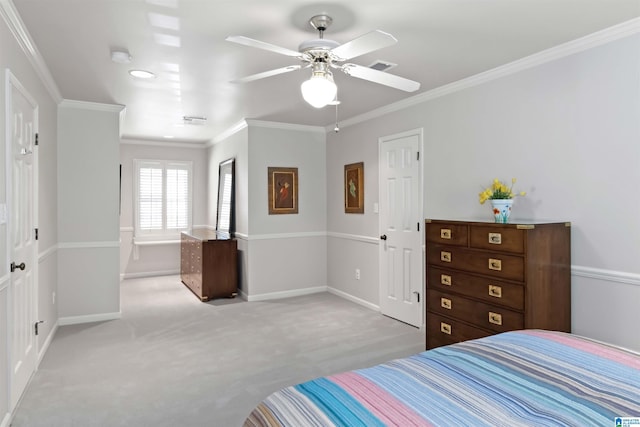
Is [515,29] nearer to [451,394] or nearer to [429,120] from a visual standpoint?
[429,120]

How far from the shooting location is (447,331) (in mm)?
3225

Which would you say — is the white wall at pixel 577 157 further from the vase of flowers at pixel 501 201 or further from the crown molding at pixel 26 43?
the crown molding at pixel 26 43

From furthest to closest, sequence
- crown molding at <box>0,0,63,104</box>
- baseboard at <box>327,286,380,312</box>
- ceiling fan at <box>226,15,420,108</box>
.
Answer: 1. baseboard at <box>327,286,380,312</box>
2. crown molding at <box>0,0,63,104</box>
3. ceiling fan at <box>226,15,420,108</box>

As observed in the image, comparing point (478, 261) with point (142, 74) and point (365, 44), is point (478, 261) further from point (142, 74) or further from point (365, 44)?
point (142, 74)

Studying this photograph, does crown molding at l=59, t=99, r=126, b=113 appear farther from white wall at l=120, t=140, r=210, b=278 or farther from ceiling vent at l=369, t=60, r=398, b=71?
ceiling vent at l=369, t=60, r=398, b=71

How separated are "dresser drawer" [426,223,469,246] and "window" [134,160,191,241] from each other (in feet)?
18.4

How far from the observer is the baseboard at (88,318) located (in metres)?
4.45

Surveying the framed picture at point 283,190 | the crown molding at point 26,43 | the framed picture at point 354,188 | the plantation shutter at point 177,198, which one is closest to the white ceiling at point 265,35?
the crown molding at point 26,43

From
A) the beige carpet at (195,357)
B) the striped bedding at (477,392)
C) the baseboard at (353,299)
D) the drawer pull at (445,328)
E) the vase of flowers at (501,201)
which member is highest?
the vase of flowers at (501,201)

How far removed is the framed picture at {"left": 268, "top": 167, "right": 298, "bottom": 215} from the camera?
5668mm

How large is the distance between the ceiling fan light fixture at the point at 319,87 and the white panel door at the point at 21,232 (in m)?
1.83

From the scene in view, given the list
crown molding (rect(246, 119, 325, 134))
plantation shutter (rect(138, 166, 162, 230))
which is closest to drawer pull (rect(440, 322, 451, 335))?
crown molding (rect(246, 119, 325, 134))

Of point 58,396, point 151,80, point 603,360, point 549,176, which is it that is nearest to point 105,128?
point 151,80

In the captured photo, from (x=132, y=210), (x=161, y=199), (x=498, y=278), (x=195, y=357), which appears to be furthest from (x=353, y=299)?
(x=132, y=210)
